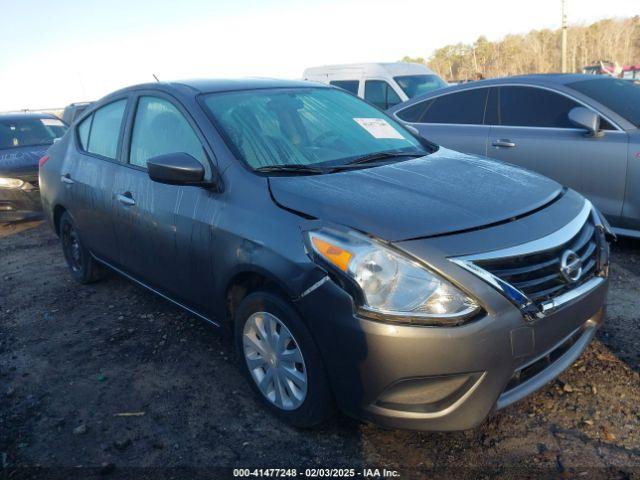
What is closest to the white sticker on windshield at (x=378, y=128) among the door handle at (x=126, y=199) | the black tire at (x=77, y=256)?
the door handle at (x=126, y=199)

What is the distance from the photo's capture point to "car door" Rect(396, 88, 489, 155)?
5.52m

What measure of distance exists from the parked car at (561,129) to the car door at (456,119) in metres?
0.01

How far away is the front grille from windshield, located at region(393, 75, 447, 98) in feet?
27.1

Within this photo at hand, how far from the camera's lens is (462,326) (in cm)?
208

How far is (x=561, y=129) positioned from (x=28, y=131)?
7.46 metres

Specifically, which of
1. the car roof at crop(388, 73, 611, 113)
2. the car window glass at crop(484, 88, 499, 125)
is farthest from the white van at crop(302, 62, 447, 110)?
the car window glass at crop(484, 88, 499, 125)

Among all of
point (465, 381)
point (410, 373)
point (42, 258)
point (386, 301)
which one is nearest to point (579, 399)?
point (465, 381)

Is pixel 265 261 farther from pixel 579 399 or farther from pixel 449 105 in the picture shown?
pixel 449 105

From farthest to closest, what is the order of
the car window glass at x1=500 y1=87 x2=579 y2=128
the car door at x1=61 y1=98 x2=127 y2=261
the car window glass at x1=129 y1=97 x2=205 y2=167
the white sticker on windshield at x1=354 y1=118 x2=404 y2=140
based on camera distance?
1. the car window glass at x1=500 y1=87 x2=579 y2=128
2. the car door at x1=61 y1=98 x2=127 y2=261
3. the white sticker on windshield at x1=354 y1=118 x2=404 y2=140
4. the car window glass at x1=129 y1=97 x2=205 y2=167

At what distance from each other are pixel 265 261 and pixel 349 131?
1.28 meters

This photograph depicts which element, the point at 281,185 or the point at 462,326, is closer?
the point at 462,326

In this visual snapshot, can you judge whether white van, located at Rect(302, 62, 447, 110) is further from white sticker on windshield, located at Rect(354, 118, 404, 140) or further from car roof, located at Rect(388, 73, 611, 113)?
white sticker on windshield, located at Rect(354, 118, 404, 140)

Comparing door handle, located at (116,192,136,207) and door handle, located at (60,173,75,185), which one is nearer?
door handle, located at (116,192,136,207)

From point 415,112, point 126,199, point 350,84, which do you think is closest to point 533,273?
point 126,199
